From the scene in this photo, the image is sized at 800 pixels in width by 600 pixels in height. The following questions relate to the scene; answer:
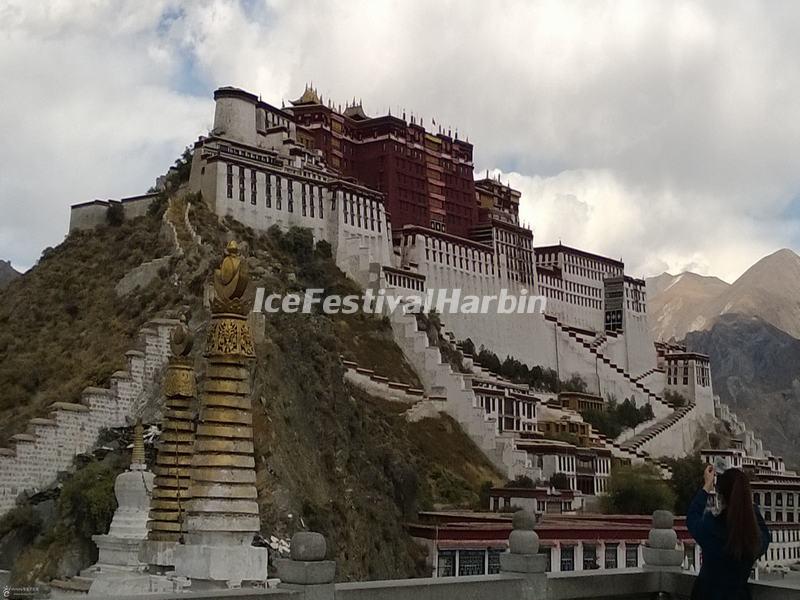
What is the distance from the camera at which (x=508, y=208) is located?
68.6 m

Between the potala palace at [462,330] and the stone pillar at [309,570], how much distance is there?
22.3m

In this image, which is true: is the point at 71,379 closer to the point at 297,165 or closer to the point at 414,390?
the point at 414,390

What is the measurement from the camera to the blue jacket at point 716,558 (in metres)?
6.53

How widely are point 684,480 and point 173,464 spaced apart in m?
38.4

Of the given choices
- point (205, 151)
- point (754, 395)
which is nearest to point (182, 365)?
point (205, 151)

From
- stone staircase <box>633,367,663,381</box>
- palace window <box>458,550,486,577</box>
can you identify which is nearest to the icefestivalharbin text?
stone staircase <box>633,367,663,381</box>

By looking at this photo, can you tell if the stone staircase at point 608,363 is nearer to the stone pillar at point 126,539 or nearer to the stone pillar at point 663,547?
the stone pillar at point 126,539

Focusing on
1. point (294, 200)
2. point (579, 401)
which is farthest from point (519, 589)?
point (579, 401)

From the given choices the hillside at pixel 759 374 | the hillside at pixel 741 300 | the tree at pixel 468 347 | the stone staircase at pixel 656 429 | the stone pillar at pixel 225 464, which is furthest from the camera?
the hillside at pixel 741 300

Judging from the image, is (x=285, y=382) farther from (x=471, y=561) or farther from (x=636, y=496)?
(x=636, y=496)

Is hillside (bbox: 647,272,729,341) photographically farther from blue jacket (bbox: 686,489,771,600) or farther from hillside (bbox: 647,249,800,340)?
→ blue jacket (bbox: 686,489,771,600)

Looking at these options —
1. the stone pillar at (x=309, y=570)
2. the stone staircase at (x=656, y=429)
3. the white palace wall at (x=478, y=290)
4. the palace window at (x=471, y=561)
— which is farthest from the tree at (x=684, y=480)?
the stone pillar at (x=309, y=570)

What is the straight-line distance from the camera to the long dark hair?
6.37m

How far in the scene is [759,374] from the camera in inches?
4094
